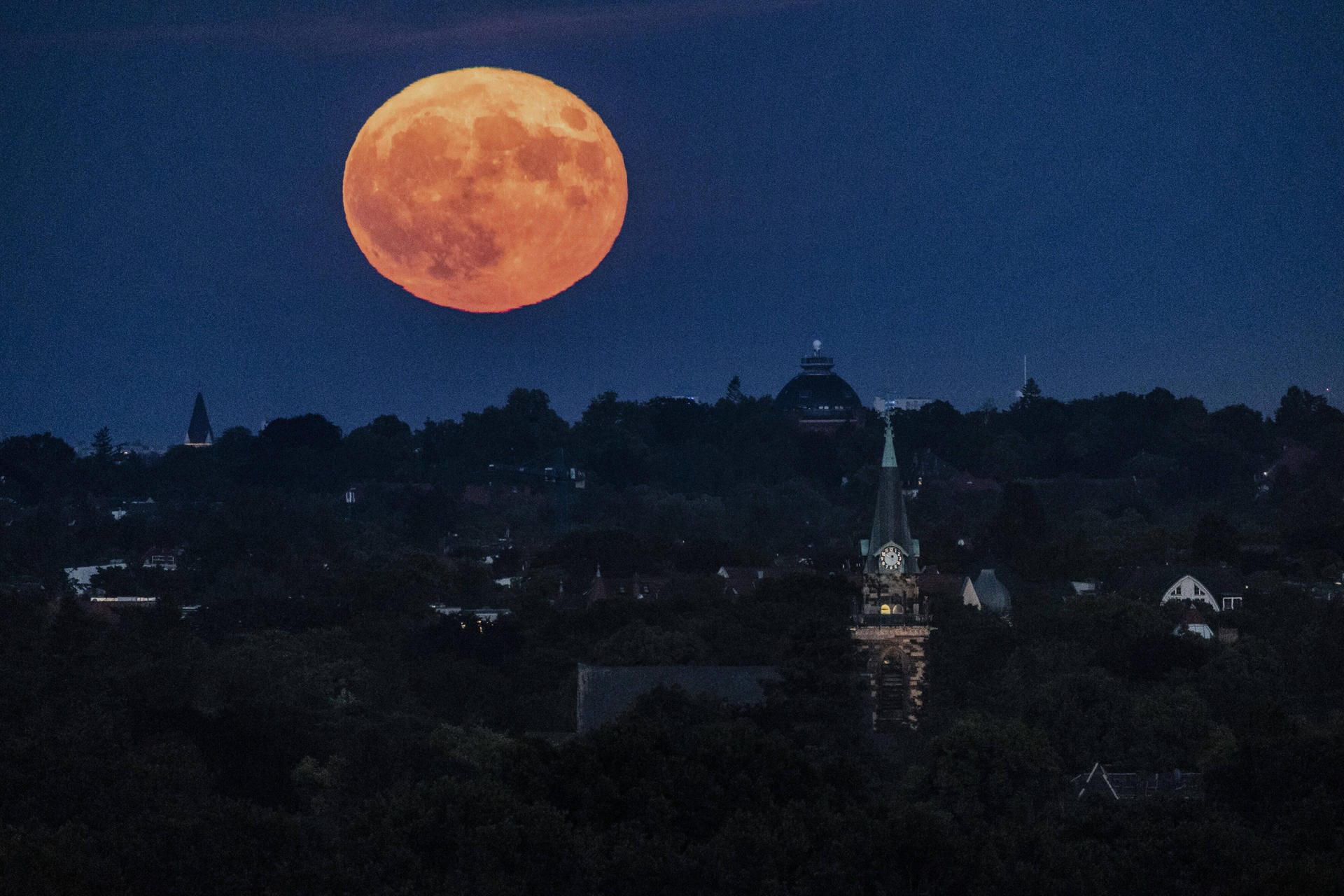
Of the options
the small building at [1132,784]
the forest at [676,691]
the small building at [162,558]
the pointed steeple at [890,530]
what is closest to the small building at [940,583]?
the forest at [676,691]

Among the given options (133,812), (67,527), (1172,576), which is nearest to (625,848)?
(133,812)

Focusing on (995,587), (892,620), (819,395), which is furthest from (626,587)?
(819,395)

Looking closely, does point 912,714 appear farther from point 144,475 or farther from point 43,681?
point 144,475

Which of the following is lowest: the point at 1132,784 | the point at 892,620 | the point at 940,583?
the point at 1132,784

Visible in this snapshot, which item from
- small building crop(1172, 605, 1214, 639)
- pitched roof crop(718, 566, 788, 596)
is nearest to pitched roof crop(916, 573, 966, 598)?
pitched roof crop(718, 566, 788, 596)

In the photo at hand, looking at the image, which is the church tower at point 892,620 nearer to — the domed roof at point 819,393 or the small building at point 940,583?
the small building at point 940,583

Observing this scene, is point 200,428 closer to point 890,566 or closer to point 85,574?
point 85,574

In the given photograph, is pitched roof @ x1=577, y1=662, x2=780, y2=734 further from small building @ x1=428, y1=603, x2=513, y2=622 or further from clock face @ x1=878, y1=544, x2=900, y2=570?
small building @ x1=428, y1=603, x2=513, y2=622
